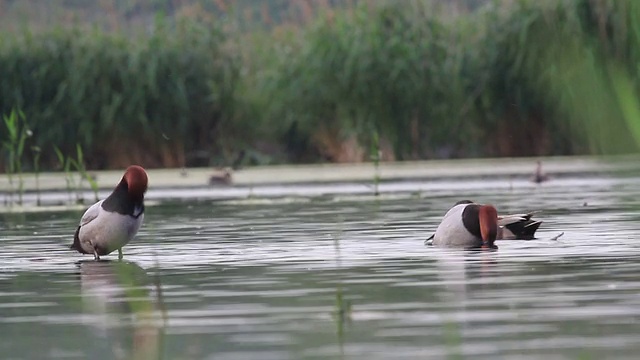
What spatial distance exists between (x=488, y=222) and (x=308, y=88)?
14392 mm

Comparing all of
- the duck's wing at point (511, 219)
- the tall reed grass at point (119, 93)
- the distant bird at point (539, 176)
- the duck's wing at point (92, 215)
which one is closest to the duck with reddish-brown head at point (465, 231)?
the duck's wing at point (511, 219)

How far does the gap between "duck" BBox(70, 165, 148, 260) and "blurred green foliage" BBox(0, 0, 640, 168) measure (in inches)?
504

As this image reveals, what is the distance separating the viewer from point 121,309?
830 centimetres

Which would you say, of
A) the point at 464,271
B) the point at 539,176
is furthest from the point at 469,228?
the point at 539,176

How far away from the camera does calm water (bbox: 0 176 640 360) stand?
6730 mm

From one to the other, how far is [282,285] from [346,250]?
243 centimetres

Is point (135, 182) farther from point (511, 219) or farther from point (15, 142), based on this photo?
point (15, 142)

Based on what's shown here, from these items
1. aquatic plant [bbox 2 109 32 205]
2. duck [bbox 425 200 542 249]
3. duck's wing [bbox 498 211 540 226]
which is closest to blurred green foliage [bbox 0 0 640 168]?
aquatic plant [bbox 2 109 32 205]

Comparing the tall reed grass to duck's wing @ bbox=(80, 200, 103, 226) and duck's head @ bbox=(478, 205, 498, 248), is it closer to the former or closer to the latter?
duck's wing @ bbox=(80, 200, 103, 226)

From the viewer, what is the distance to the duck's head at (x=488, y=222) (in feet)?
37.7

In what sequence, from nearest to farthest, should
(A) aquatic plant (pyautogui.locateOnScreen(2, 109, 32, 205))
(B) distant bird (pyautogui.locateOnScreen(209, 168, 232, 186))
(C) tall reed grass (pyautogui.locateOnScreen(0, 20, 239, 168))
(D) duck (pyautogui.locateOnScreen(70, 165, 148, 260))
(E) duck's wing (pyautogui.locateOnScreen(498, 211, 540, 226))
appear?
(D) duck (pyautogui.locateOnScreen(70, 165, 148, 260)), (E) duck's wing (pyautogui.locateOnScreen(498, 211, 540, 226)), (A) aquatic plant (pyautogui.locateOnScreen(2, 109, 32, 205)), (B) distant bird (pyautogui.locateOnScreen(209, 168, 232, 186)), (C) tall reed grass (pyautogui.locateOnScreen(0, 20, 239, 168))

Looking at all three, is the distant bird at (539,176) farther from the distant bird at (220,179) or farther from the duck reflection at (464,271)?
the duck reflection at (464,271)

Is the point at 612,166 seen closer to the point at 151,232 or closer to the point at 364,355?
the point at 364,355

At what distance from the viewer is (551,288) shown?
28.2 ft
